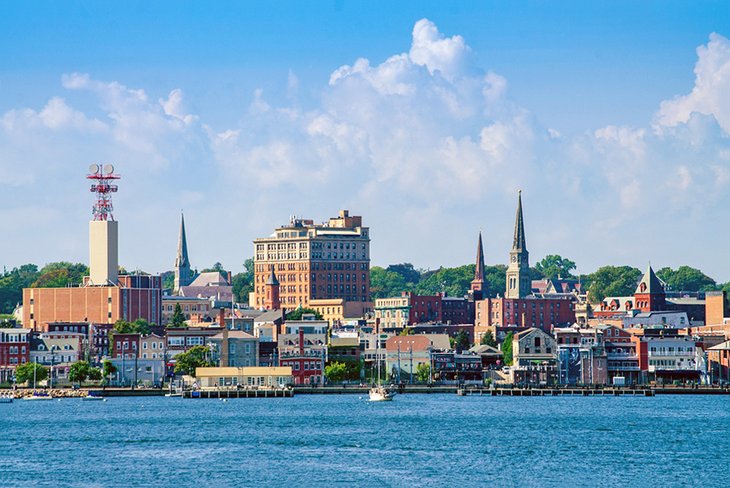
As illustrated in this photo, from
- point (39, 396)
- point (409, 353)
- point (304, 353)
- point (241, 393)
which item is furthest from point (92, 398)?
point (409, 353)

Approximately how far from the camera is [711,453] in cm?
10419

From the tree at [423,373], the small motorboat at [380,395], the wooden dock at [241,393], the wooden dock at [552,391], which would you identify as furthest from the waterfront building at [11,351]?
the wooden dock at [552,391]

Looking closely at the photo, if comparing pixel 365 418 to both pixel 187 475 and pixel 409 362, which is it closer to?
pixel 187 475

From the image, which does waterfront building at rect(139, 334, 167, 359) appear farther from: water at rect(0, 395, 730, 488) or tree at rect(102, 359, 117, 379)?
water at rect(0, 395, 730, 488)

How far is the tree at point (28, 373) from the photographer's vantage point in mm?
178625

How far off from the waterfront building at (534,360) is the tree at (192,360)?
2996 centimetres

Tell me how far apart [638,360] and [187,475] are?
103894mm

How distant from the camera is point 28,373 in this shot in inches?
7047

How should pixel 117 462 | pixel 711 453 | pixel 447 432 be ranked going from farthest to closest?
pixel 447 432
pixel 711 453
pixel 117 462

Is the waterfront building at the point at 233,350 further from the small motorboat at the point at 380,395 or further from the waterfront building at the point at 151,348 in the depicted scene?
the small motorboat at the point at 380,395

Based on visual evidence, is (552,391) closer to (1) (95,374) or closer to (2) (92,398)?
(2) (92,398)

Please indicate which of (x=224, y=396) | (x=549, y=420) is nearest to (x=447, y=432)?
(x=549, y=420)

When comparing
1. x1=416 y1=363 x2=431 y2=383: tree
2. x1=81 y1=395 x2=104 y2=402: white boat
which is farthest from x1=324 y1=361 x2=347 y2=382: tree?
x1=81 y1=395 x2=104 y2=402: white boat

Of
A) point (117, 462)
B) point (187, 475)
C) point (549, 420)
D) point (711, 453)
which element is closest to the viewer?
point (187, 475)
